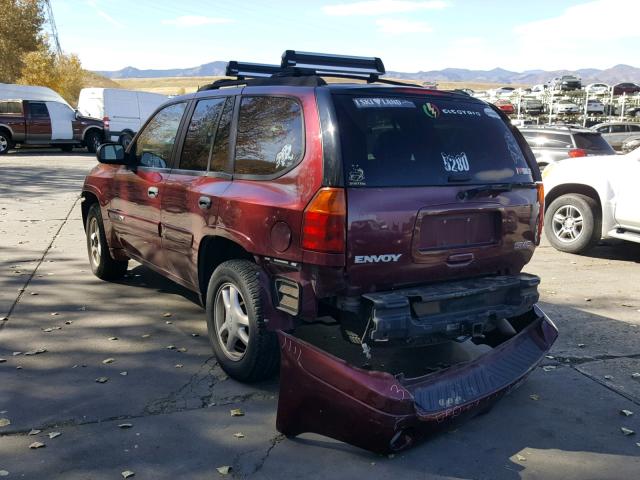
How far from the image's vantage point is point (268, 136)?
372 cm

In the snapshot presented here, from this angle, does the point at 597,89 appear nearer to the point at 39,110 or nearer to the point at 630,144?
the point at 630,144

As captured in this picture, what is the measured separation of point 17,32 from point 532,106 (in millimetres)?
33604

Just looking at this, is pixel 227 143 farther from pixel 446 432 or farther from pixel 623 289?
pixel 623 289

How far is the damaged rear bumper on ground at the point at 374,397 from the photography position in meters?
2.93

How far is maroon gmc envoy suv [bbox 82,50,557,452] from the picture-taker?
123 inches

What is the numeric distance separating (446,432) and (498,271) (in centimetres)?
105

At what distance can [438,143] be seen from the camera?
3580mm

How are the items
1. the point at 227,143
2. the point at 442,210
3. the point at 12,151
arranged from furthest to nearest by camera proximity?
the point at 12,151
the point at 227,143
the point at 442,210

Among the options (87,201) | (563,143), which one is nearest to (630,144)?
(563,143)

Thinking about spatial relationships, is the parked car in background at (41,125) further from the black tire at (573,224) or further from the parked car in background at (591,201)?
the black tire at (573,224)

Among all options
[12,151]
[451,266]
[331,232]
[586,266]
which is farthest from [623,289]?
[12,151]

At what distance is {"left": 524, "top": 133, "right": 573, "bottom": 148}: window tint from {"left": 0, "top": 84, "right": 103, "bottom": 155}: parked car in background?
17.3 metres

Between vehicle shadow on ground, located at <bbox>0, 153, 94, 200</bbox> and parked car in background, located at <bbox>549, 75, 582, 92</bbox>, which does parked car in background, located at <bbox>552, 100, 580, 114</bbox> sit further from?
vehicle shadow on ground, located at <bbox>0, 153, 94, 200</bbox>

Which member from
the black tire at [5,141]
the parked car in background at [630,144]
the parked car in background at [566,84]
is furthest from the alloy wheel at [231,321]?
the parked car in background at [566,84]
